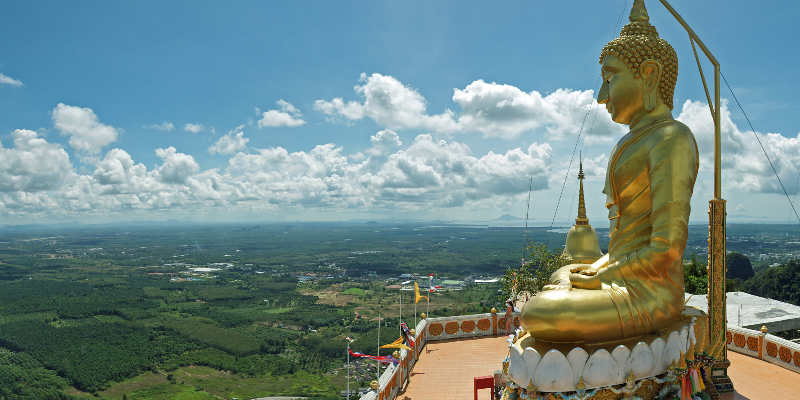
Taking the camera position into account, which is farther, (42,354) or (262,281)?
(262,281)

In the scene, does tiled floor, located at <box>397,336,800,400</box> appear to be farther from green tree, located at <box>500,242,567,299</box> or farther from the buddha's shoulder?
the buddha's shoulder

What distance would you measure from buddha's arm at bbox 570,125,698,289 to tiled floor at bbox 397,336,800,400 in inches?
178

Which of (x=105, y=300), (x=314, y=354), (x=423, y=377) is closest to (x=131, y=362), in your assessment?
(x=314, y=354)

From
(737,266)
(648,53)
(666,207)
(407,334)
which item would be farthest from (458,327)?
(737,266)

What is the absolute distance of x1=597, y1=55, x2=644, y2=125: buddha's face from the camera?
8633mm

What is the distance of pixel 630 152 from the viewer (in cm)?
833

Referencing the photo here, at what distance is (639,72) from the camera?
28.1ft

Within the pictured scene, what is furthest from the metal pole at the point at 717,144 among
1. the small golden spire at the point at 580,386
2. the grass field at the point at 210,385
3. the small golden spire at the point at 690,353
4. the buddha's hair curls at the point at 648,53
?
the grass field at the point at 210,385

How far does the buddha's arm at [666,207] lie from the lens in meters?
7.51

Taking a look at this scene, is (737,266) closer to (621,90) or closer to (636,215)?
(636,215)

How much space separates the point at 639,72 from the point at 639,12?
1.57 meters

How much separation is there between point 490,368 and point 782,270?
40.5m

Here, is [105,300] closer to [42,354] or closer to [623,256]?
[42,354]

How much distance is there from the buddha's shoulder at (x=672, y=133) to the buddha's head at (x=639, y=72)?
63 centimetres
